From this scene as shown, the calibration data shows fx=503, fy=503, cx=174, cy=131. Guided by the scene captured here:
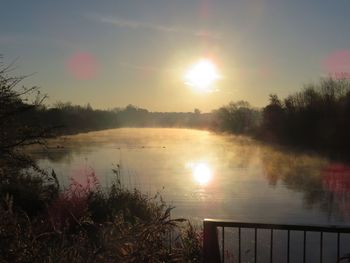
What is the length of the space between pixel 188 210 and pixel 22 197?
19.4 feet

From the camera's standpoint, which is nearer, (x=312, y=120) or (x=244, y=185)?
(x=244, y=185)

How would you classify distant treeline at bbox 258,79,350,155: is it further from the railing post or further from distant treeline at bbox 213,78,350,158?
the railing post

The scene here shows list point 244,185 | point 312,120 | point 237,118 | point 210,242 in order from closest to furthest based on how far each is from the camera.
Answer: point 210,242 < point 244,185 < point 312,120 < point 237,118

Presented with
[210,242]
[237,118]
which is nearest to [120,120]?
[237,118]

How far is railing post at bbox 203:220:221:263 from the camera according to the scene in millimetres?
4332

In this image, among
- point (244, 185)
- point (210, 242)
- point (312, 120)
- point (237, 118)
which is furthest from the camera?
point (237, 118)

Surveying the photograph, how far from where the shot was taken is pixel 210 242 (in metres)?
4.35

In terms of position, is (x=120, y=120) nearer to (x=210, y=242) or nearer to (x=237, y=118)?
(x=237, y=118)

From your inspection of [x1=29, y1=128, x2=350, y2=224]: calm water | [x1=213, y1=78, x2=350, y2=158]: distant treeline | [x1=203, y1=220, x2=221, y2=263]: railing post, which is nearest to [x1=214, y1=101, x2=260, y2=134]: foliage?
[x1=213, y1=78, x2=350, y2=158]: distant treeline

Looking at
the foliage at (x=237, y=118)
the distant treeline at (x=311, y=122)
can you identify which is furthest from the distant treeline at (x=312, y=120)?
the foliage at (x=237, y=118)

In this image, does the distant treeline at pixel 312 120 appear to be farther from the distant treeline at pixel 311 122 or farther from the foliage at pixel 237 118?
the foliage at pixel 237 118

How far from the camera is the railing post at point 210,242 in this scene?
4.33 meters

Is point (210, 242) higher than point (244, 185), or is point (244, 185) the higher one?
point (210, 242)

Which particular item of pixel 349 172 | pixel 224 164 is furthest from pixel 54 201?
pixel 224 164
